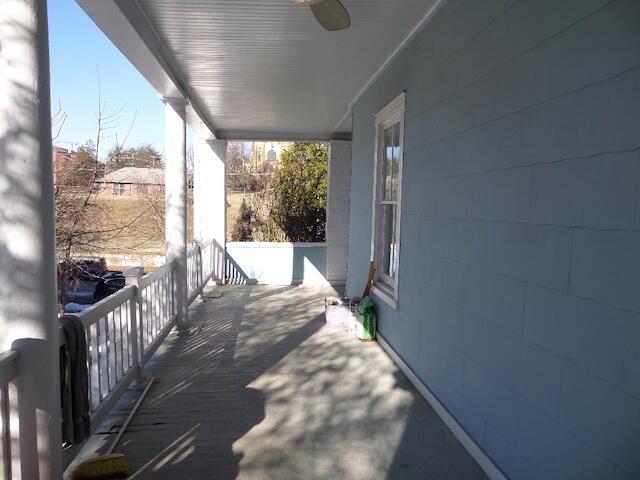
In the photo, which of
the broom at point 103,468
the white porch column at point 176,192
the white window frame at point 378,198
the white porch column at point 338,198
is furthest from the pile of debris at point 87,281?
the broom at point 103,468

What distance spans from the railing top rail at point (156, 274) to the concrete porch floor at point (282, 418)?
0.74 meters

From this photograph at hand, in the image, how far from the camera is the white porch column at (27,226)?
1688 millimetres

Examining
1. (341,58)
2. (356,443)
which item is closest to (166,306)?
(356,443)

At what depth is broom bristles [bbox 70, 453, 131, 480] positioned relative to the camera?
7.30 feet

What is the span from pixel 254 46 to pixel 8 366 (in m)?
3.03

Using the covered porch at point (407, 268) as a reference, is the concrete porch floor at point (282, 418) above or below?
below

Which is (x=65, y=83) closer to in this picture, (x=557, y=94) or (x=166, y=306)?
(x=166, y=306)

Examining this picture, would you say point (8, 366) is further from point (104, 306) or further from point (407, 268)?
point (407, 268)

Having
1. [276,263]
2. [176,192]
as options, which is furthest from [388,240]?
[276,263]

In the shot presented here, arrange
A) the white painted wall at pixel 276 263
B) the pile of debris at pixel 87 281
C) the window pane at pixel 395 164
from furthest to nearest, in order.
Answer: the white painted wall at pixel 276 263, the pile of debris at pixel 87 281, the window pane at pixel 395 164

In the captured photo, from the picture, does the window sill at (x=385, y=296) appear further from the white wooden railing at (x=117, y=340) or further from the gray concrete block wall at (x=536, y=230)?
the white wooden railing at (x=117, y=340)

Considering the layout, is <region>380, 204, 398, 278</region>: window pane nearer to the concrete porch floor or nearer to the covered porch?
the covered porch

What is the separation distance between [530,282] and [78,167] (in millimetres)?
6718

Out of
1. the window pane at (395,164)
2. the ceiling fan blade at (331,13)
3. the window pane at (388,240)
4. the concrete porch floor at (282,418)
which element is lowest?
the concrete porch floor at (282,418)
